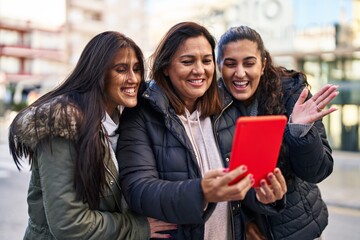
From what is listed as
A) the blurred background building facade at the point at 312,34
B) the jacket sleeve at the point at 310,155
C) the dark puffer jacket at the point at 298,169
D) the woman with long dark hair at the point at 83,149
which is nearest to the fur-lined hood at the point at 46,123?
the woman with long dark hair at the point at 83,149

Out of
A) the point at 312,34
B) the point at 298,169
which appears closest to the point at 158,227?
the point at 298,169

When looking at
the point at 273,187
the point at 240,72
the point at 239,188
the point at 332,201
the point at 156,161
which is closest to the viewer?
the point at 239,188

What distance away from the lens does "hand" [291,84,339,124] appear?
1.55m

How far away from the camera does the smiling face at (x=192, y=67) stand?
5.17ft

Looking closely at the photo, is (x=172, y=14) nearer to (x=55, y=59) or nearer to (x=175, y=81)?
(x=175, y=81)

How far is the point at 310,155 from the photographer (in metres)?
1.55

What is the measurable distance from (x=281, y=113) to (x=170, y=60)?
20.4 inches

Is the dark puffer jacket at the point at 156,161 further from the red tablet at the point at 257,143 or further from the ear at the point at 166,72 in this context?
the red tablet at the point at 257,143

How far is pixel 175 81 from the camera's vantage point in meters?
1.62

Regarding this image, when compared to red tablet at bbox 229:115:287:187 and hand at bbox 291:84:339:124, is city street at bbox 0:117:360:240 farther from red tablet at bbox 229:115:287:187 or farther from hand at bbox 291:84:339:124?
red tablet at bbox 229:115:287:187

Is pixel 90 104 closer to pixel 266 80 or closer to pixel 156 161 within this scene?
pixel 156 161

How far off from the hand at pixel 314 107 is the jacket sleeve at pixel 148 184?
1.53 ft

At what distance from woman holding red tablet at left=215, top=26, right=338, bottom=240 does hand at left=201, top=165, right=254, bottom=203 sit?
40 cm

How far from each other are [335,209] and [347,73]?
579 cm
